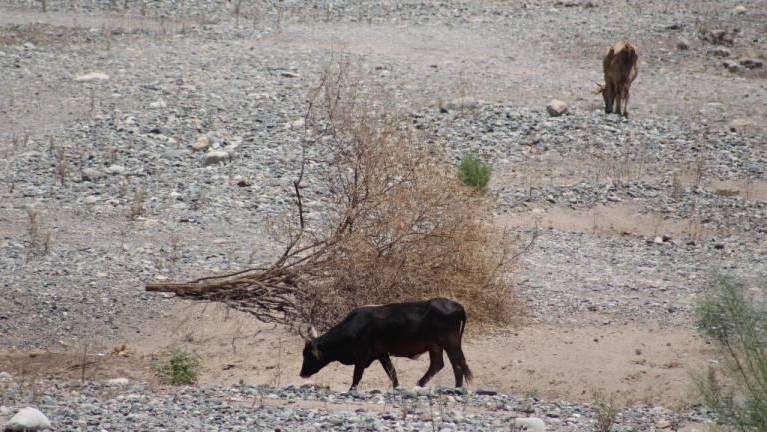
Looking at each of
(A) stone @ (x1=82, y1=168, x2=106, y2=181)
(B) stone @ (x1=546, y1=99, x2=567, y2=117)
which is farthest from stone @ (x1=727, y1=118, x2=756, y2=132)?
(A) stone @ (x1=82, y1=168, x2=106, y2=181)

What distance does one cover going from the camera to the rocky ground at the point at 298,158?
8.55 m

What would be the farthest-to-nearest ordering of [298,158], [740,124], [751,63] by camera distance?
1. [751,63]
2. [740,124]
3. [298,158]

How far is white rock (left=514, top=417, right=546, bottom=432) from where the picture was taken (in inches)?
285

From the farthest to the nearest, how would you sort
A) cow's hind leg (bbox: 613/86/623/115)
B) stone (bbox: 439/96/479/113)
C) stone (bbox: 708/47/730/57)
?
1. stone (bbox: 708/47/730/57)
2. cow's hind leg (bbox: 613/86/623/115)
3. stone (bbox: 439/96/479/113)

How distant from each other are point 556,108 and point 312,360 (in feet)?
31.1

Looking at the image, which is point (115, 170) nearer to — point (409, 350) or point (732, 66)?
point (409, 350)

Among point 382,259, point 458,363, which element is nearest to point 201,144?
point 382,259

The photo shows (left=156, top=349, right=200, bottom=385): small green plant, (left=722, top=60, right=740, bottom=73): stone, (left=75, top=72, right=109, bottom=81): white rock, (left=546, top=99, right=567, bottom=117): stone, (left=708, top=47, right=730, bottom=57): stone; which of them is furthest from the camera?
(left=708, top=47, right=730, bottom=57): stone

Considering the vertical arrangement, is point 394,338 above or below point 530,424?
below

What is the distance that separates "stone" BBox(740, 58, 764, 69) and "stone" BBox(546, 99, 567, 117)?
6.17 meters

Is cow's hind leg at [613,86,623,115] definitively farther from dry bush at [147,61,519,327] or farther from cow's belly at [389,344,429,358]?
cow's belly at [389,344,429,358]

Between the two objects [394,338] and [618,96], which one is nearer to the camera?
[394,338]


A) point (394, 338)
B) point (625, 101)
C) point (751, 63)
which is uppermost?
point (751, 63)

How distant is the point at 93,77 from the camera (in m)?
18.4
